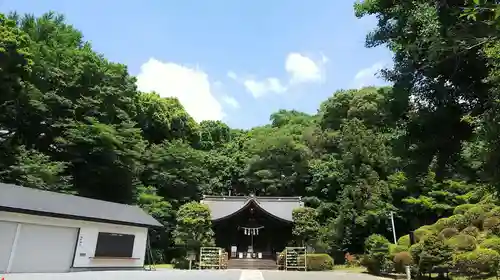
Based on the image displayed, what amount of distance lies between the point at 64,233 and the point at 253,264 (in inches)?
481

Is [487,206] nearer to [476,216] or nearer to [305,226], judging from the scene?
[476,216]

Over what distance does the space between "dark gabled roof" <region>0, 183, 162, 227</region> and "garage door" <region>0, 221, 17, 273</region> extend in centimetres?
73

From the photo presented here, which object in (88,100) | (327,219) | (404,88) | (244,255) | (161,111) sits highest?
(161,111)

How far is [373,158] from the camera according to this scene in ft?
78.9

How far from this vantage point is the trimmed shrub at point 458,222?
568 inches

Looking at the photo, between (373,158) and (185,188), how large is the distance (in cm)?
1478

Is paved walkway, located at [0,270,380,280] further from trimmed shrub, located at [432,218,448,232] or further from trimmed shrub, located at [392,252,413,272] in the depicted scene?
trimmed shrub, located at [432,218,448,232]

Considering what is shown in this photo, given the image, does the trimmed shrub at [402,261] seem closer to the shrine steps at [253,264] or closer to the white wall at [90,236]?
the shrine steps at [253,264]

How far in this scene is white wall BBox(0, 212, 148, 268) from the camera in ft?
41.0

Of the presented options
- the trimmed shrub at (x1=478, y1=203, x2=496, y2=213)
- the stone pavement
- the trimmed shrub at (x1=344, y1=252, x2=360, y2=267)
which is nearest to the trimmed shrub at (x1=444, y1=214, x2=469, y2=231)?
the trimmed shrub at (x1=478, y1=203, x2=496, y2=213)

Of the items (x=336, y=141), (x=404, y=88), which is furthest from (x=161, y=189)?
(x=404, y=88)

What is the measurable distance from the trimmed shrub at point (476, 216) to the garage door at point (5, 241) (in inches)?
697

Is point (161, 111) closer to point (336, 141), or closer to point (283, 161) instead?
point (283, 161)

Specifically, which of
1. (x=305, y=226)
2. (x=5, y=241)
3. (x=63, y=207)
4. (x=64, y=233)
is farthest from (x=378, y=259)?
(x=5, y=241)
